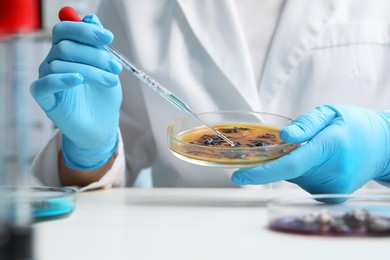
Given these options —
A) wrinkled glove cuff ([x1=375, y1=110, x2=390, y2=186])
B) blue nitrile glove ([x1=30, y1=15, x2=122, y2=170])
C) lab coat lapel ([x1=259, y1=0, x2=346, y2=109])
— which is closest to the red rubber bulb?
blue nitrile glove ([x1=30, y1=15, x2=122, y2=170])

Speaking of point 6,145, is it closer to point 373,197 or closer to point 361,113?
point 373,197

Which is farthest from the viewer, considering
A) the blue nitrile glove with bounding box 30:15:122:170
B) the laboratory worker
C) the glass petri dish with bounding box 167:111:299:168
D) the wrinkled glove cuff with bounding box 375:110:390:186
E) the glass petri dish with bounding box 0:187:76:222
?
the laboratory worker

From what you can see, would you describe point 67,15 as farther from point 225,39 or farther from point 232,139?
point 225,39

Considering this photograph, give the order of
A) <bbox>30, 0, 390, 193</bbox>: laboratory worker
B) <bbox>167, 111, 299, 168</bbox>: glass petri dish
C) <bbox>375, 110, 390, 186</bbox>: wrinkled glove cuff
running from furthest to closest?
<bbox>30, 0, 390, 193</bbox>: laboratory worker → <bbox>375, 110, 390, 186</bbox>: wrinkled glove cuff → <bbox>167, 111, 299, 168</bbox>: glass petri dish

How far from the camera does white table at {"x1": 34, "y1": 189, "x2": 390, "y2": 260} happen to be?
671mm

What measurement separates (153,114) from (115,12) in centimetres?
40

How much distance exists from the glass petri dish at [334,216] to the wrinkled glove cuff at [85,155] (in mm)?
786

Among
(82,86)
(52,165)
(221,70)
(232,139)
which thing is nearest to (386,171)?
(232,139)

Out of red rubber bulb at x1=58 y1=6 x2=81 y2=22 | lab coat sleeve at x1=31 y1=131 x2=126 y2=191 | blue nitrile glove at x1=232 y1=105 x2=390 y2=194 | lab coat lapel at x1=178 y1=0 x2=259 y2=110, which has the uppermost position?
red rubber bulb at x1=58 y1=6 x2=81 y2=22

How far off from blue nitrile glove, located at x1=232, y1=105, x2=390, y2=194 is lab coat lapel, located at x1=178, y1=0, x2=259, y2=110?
1.29 feet

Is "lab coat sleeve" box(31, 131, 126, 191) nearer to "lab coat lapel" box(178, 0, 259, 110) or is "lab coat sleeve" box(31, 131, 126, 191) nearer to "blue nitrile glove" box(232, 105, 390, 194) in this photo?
"lab coat lapel" box(178, 0, 259, 110)

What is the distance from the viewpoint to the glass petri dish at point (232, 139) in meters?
1.10

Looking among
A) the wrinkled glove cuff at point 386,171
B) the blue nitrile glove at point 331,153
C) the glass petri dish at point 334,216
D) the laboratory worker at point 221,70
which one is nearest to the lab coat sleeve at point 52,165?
the laboratory worker at point 221,70

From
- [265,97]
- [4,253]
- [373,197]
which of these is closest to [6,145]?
[4,253]
